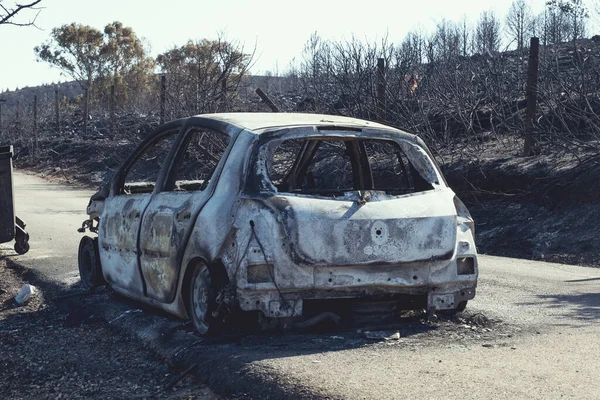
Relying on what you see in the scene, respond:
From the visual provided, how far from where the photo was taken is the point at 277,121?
702 centimetres

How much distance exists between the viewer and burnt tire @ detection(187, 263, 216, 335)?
6.52 m

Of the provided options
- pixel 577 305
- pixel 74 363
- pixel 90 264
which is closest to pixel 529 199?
pixel 577 305

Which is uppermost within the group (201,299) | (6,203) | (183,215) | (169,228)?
(183,215)

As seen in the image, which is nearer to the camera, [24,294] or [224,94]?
[24,294]

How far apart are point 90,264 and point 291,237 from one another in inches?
147

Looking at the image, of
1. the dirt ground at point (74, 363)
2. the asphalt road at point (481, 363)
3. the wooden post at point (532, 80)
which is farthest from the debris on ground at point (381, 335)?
the wooden post at point (532, 80)

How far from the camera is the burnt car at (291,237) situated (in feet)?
20.5

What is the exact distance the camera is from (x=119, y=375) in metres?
6.34

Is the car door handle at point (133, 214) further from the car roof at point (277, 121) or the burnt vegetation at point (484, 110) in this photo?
the burnt vegetation at point (484, 110)

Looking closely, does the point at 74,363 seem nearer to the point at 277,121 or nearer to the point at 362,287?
the point at 362,287

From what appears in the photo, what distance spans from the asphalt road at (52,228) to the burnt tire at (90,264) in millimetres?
589

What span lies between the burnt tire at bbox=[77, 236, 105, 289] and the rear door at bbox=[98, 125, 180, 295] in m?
0.33

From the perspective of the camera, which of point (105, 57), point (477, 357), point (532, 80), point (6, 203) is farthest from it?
point (105, 57)

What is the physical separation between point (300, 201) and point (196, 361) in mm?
1262
